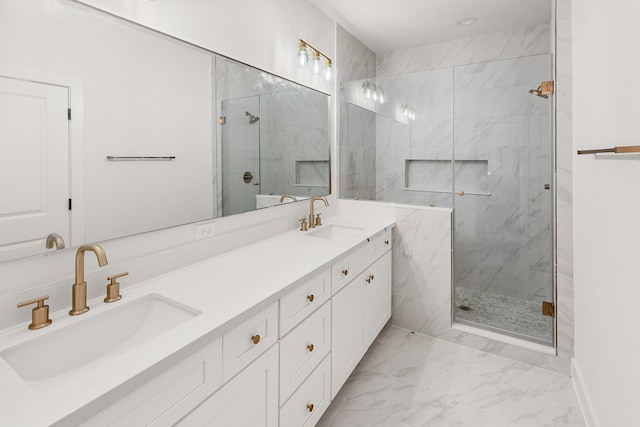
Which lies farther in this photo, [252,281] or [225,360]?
[252,281]

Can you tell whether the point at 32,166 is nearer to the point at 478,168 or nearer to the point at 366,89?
the point at 366,89

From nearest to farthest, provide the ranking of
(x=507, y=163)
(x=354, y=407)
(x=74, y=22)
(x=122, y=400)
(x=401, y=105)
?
(x=122, y=400) < (x=74, y=22) < (x=354, y=407) < (x=507, y=163) < (x=401, y=105)

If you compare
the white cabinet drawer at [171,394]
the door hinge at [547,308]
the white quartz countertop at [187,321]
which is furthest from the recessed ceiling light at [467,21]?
the white cabinet drawer at [171,394]

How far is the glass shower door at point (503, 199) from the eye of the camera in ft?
7.50

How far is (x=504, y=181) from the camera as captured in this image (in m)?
2.52

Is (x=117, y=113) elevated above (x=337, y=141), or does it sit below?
below

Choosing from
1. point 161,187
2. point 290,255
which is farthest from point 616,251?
point 161,187

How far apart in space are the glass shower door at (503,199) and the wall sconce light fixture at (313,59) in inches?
39.1

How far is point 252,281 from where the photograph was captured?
1306mm

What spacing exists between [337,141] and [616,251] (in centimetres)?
201

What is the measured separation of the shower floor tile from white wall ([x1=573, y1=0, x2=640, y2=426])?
0.41m

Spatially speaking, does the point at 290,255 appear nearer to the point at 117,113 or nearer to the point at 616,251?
the point at 117,113

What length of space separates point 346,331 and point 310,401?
0.43 meters

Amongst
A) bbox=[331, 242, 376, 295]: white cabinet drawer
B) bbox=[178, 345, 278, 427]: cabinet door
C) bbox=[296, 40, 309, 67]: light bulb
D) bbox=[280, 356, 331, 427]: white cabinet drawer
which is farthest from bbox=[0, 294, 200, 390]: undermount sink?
Result: bbox=[296, 40, 309, 67]: light bulb
